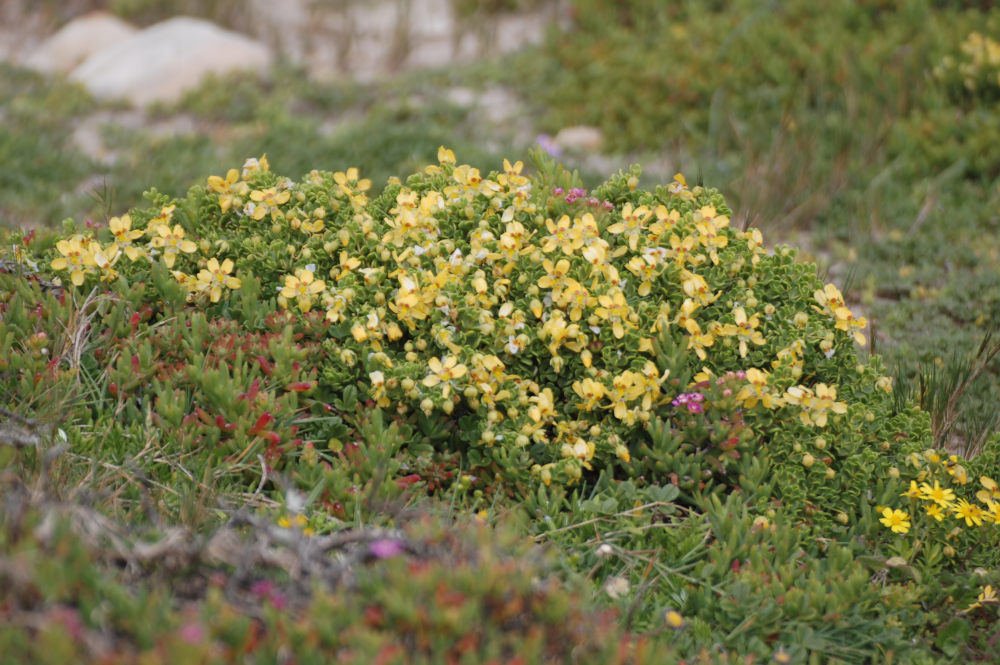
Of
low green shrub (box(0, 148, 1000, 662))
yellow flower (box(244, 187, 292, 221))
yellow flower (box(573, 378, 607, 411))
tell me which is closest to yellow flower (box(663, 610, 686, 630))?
low green shrub (box(0, 148, 1000, 662))

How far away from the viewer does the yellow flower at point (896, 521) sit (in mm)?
2725

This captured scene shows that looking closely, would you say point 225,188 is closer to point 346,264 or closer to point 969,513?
point 346,264

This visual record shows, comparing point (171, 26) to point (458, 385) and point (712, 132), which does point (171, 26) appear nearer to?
point (712, 132)

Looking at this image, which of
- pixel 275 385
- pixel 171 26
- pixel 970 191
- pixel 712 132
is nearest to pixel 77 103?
pixel 171 26

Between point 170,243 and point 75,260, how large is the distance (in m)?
0.31

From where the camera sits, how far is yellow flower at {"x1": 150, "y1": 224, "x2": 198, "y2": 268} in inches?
123

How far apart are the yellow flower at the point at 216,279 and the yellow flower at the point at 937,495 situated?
7.73 ft

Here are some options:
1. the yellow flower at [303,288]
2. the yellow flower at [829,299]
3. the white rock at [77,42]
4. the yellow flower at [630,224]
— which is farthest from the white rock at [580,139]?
the white rock at [77,42]

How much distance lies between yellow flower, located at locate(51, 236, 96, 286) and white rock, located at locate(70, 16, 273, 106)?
18.1 feet

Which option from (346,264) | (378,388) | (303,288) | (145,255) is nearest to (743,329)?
(378,388)

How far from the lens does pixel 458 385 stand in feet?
9.32

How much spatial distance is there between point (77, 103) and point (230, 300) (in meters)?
5.73

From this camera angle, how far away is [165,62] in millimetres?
8359

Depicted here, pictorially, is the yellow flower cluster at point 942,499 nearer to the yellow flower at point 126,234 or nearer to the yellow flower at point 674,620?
the yellow flower at point 674,620
